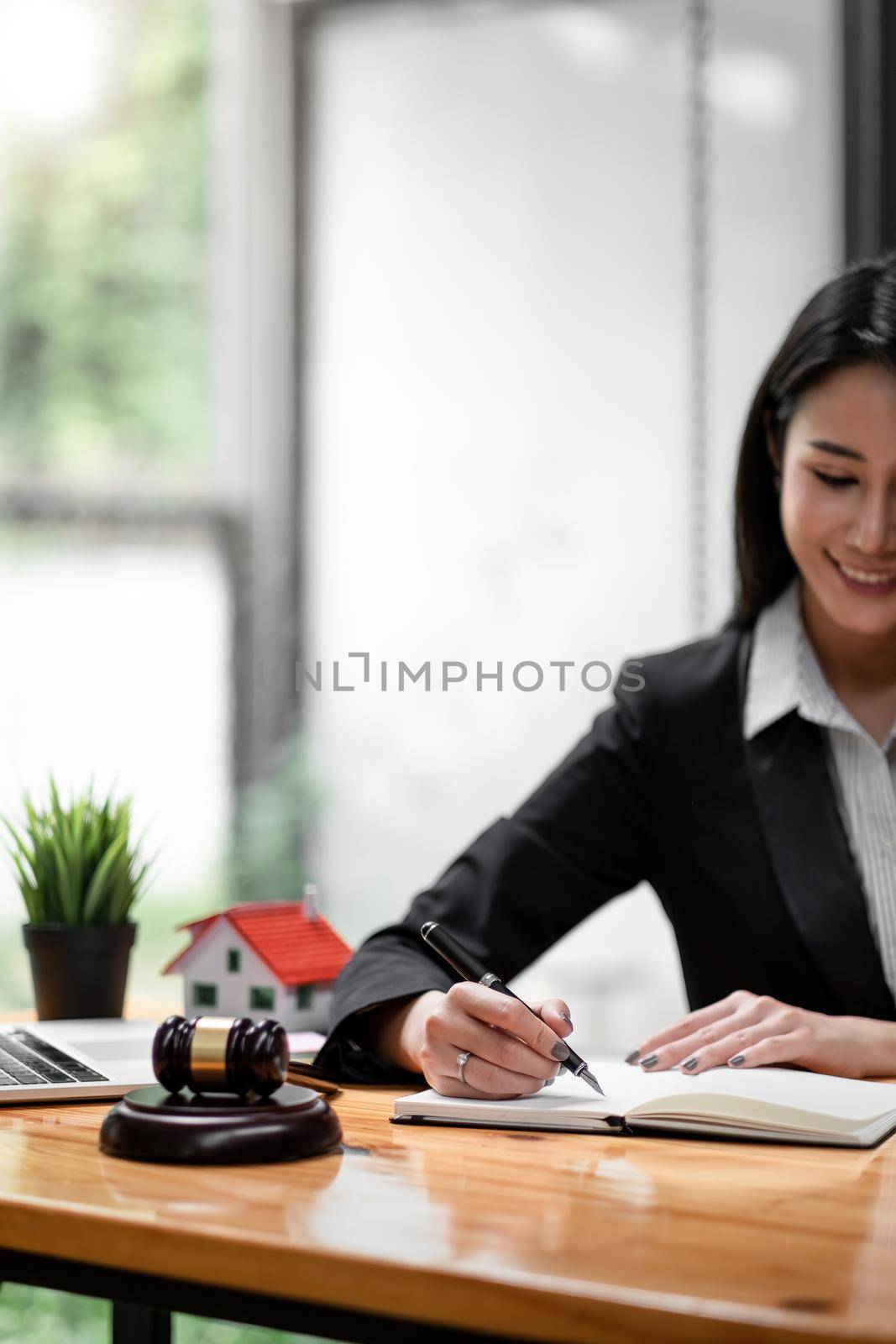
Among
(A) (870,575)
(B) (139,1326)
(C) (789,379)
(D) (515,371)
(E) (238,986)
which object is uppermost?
(D) (515,371)

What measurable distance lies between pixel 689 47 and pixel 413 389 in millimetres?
926

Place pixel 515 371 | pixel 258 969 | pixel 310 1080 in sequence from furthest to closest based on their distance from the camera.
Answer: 1. pixel 515 371
2. pixel 258 969
3. pixel 310 1080

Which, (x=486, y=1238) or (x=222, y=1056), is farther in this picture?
(x=222, y=1056)

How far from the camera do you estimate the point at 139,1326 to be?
1.09 m

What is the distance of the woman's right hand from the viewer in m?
1.10

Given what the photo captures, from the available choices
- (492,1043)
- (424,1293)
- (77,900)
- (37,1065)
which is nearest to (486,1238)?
(424,1293)

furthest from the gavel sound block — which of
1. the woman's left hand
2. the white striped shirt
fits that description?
the white striped shirt

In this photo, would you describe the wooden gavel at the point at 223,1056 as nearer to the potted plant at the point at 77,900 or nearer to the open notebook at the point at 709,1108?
the open notebook at the point at 709,1108

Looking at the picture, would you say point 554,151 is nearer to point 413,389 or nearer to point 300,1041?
point 413,389

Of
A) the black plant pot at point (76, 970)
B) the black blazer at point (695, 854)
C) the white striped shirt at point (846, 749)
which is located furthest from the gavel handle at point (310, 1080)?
the white striped shirt at point (846, 749)

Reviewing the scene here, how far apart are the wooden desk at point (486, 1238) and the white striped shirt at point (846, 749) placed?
1.72 feet

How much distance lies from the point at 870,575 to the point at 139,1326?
95 cm

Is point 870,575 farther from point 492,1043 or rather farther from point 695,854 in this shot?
point 492,1043

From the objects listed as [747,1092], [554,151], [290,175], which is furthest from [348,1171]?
[290,175]
